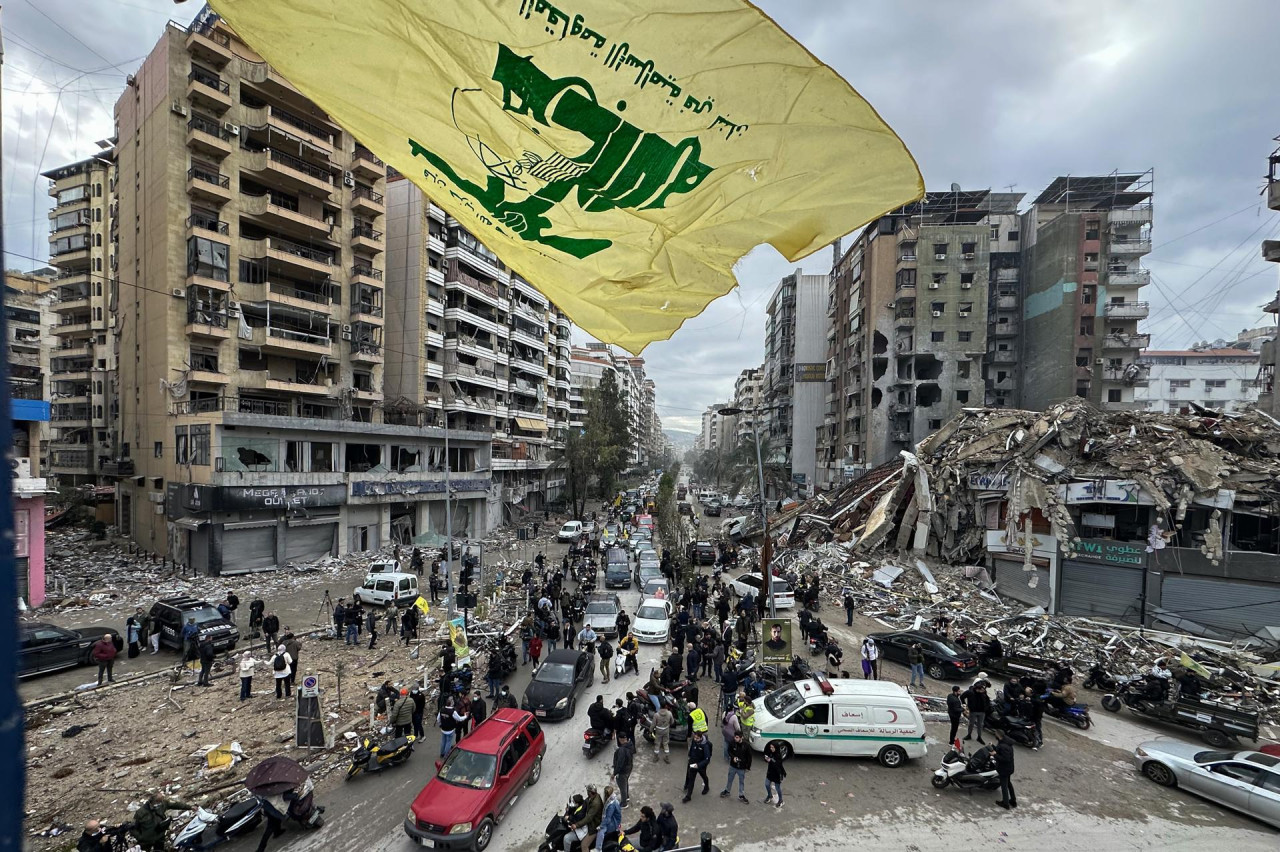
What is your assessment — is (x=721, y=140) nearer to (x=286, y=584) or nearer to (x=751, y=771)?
(x=751, y=771)

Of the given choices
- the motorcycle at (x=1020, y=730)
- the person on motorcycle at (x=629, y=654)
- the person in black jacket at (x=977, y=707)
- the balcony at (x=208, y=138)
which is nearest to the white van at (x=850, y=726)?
the person in black jacket at (x=977, y=707)

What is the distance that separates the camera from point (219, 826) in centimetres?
858

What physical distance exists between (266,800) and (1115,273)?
61.9 m

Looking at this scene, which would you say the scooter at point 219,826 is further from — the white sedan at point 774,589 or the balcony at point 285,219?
the balcony at point 285,219

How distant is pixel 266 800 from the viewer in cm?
852

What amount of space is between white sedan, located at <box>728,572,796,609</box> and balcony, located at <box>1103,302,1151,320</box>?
41.8 metres

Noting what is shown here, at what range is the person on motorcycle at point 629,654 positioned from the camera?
51.2ft

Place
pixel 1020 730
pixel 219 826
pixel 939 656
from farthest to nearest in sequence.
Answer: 1. pixel 939 656
2. pixel 1020 730
3. pixel 219 826

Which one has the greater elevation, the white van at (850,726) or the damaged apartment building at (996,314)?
the damaged apartment building at (996,314)

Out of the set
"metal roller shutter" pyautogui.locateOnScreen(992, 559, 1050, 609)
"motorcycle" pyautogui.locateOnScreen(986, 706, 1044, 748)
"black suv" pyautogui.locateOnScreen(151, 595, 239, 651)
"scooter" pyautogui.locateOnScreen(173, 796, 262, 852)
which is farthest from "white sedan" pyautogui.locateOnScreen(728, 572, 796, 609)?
"black suv" pyautogui.locateOnScreen(151, 595, 239, 651)

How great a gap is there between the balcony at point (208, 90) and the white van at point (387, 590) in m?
26.2

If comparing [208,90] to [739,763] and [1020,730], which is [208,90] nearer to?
[739,763]

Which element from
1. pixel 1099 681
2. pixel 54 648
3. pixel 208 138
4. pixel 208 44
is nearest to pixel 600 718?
pixel 1099 681

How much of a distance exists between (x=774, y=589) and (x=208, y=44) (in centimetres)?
3777
